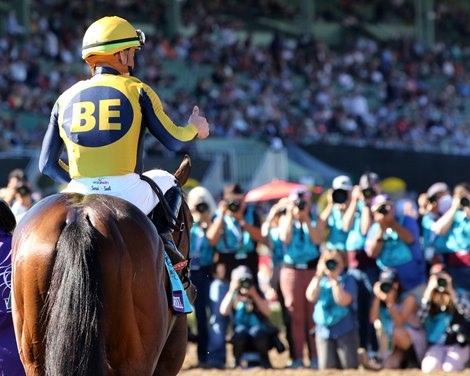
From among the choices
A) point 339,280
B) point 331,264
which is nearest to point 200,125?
point 331,264

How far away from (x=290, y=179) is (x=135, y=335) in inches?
558

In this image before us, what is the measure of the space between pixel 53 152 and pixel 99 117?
17.3 inches

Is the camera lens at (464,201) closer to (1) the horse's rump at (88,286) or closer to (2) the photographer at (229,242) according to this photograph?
(2) the photographer at (229,242)

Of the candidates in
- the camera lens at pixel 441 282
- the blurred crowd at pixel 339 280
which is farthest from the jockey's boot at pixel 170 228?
the camera lens at pixel 441 282

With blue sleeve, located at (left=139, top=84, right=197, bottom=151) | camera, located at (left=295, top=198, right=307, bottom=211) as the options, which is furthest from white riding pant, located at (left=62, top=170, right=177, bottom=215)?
camera, located at (left=295, top=198, right=307, bottom=211)

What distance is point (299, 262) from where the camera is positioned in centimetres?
1010

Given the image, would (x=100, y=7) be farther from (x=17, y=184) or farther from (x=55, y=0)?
(x=17, y=184)

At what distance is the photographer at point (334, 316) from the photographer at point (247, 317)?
1.55ft

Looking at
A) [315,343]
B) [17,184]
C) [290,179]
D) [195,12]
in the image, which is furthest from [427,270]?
[195,12]

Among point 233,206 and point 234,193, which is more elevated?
point 234,193

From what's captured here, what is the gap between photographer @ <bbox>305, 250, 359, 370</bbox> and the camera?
9586 mm

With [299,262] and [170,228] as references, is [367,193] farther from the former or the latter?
[170,228]

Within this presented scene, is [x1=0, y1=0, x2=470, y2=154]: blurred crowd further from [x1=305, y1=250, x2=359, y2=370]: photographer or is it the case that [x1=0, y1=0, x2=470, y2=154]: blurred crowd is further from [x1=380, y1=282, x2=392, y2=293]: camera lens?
[x1=380, y1=282, x2=392, y2=293]: camera lens

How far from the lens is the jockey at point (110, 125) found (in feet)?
17.1
